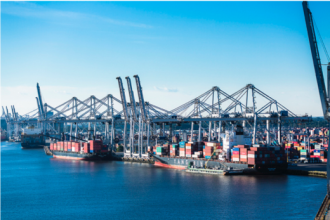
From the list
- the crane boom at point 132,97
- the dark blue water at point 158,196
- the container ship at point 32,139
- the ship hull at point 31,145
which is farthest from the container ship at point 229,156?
the container ship at point 32,139

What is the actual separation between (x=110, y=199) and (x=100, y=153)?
116ft

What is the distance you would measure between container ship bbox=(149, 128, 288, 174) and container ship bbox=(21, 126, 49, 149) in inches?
2306

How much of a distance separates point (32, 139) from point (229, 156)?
7235cm

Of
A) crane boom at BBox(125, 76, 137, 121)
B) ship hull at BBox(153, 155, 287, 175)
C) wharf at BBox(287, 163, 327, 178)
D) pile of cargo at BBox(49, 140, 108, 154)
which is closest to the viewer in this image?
wharf at BBox(287, 163, 327, 178)

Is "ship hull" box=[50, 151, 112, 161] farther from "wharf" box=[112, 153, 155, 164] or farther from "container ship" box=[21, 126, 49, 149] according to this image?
"container ship" box=[21, 126, 49, 149]

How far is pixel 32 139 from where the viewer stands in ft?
347

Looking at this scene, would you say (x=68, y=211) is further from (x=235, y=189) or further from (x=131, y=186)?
(x=235, y=189)

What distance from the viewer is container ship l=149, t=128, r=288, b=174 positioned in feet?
140

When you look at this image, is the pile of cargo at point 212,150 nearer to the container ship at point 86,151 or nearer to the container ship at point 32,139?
the container ship at point 86,151

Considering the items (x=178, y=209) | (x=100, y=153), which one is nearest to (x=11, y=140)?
(x=100, y=153)

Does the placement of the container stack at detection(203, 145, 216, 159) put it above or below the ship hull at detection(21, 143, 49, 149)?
above

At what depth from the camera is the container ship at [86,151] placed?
6525 centimetres

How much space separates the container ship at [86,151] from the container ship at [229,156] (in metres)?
13.2

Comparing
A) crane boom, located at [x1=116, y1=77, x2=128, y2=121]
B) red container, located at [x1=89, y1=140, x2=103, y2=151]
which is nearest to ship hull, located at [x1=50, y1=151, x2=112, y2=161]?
red container, located at [x1=89, y1=140, x2=103, y2=151]
